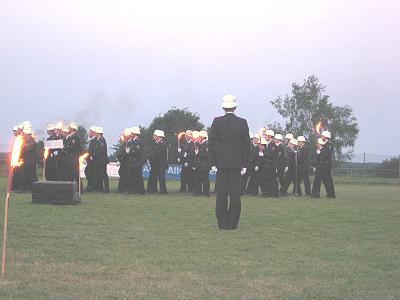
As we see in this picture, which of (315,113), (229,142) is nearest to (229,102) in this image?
(229,142)

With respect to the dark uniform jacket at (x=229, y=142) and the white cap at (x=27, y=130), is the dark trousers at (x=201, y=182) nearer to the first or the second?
the white cap at (x=27, y=130)

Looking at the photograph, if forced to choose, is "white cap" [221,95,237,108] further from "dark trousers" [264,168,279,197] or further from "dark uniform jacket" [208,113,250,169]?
"dark trousers" [264,168,279,197]

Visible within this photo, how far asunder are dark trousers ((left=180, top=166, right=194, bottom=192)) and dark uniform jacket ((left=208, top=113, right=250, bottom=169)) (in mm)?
10994

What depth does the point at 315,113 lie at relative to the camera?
7950 cm

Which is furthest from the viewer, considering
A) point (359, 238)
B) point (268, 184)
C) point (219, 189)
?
Result: point (268, 184)

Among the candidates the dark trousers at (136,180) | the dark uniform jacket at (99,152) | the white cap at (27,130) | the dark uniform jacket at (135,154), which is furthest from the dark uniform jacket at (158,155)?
the white cap at (27,130)

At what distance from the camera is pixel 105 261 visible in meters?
6.98

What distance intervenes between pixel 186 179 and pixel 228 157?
38.7 feet

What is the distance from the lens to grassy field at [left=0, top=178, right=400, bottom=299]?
5.71 meters

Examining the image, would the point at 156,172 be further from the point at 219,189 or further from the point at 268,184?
the point at 219,189

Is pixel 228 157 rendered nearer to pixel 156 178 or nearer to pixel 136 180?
pixel 136 180

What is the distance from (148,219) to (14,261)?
4691 mm

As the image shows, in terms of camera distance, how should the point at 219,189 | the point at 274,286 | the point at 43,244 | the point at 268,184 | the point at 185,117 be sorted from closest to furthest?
the point at 274,286 → the point at 43,244 → the point at 219,189 → the point at 268,184 → the point at 185,117

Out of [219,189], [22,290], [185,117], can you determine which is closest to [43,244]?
[22,290]
